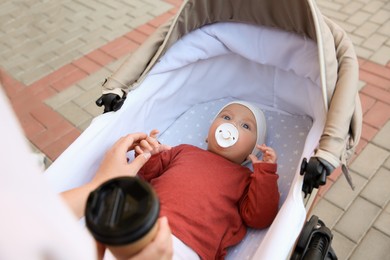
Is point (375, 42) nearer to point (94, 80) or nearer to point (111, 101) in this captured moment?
point (94, 80)

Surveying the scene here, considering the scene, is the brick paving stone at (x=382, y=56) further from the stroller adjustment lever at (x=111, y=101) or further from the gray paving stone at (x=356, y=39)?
the stroller adjustment lever at (x=111, y=101)

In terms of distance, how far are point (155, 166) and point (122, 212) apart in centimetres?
92

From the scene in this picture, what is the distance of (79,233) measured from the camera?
0.34m

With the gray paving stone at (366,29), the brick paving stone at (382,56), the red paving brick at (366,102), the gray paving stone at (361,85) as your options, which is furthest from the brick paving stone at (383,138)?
the gray paving stone at (366,29)

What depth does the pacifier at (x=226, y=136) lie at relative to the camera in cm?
130

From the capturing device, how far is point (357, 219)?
1.50 m

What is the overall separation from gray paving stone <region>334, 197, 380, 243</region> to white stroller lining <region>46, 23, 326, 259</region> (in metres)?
0.35

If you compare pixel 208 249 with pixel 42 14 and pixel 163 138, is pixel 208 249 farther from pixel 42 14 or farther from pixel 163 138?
pixel 42 14

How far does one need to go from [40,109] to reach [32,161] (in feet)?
6.18

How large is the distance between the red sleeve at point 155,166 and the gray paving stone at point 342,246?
0.68 m

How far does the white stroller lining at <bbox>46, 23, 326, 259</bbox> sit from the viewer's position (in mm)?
1130

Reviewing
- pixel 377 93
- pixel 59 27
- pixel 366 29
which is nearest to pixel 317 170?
pixel 377 93


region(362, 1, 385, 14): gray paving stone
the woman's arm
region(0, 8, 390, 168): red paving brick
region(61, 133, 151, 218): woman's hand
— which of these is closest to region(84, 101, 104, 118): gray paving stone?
region(0, 8, 390, 168): red paving brick

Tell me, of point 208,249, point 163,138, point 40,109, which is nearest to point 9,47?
point 40,109
